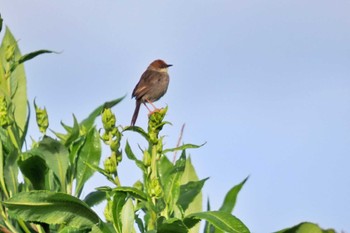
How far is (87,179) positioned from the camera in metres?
4.54

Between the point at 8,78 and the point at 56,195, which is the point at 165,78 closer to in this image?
the point at 8,78

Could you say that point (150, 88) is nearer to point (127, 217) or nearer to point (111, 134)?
point (111, 134)

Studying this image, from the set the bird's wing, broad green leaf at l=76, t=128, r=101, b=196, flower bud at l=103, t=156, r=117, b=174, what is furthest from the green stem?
the bird's wing

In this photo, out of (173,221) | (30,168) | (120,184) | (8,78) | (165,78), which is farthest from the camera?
(165,78)

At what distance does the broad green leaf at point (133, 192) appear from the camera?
3.78 meters

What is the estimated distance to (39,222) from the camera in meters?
4.08

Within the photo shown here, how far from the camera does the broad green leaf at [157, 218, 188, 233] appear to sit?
373cm

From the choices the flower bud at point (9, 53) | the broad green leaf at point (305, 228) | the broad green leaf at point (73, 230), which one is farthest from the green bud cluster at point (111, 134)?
the flower bud at point (9, 53)

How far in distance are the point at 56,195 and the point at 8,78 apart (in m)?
1.42

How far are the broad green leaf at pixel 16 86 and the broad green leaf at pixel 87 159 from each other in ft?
1.66

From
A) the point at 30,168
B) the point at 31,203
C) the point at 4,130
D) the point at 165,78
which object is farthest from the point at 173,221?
the point at 165,78

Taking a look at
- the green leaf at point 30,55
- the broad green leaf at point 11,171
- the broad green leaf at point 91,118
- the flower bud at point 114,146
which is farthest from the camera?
the green leaf at point 30,55

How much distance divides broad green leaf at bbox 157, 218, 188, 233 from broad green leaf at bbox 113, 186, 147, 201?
137mm

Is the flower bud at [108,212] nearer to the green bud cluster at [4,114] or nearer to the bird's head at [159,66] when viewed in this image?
the green bud cluster at [4,114]
